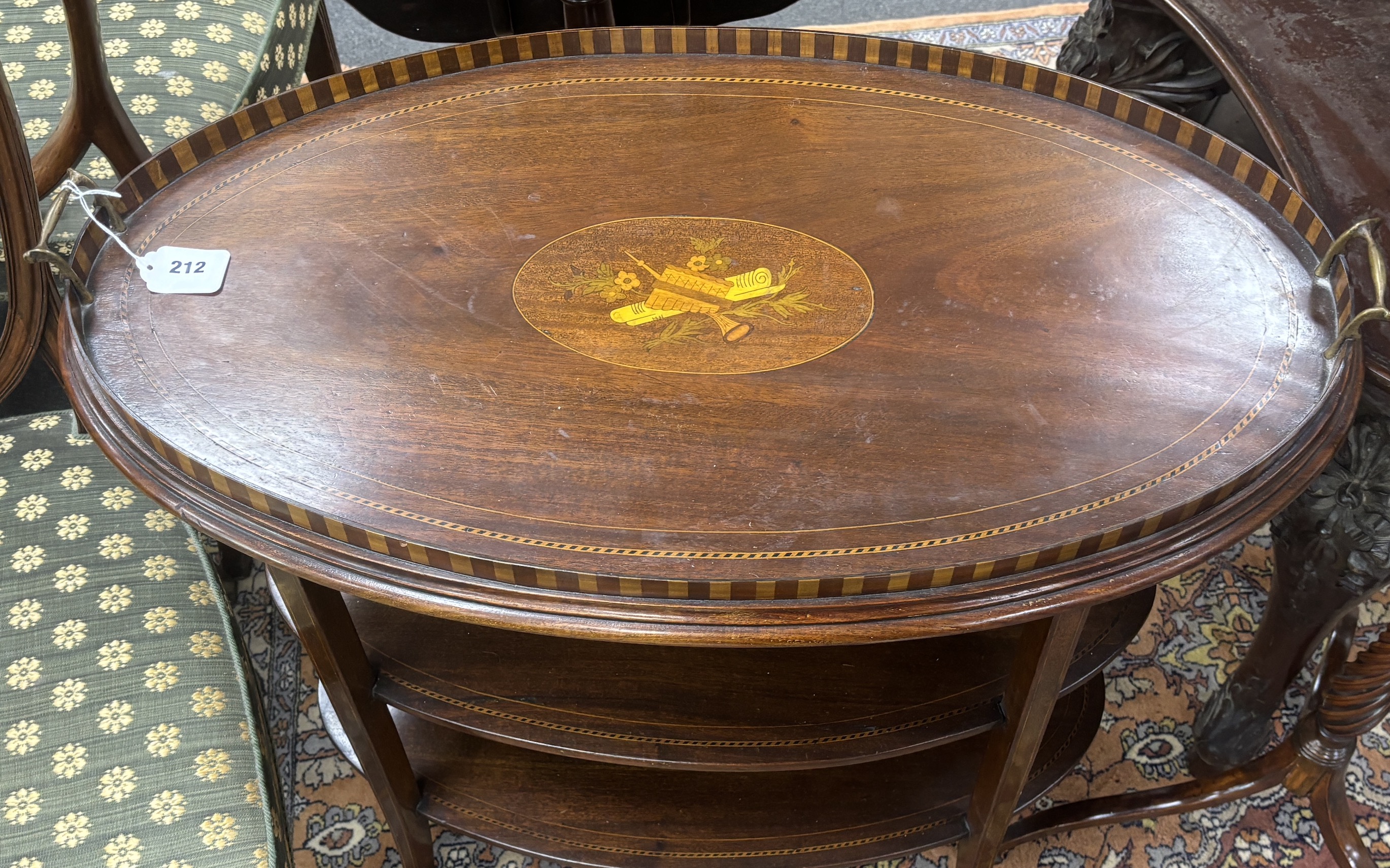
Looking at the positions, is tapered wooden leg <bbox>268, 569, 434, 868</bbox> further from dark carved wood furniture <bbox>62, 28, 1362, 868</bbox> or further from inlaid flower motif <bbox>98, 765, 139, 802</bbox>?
inlaid flower motif <bbox>98, 765, 139, 802</bbox>

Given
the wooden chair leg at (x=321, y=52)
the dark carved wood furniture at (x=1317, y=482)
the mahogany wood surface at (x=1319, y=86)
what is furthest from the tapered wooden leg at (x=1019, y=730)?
the wooden chair leg at (x=321, y=52)

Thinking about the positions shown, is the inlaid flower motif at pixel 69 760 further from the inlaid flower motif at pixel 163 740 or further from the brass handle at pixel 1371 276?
the brass handle at pixel 1371 276

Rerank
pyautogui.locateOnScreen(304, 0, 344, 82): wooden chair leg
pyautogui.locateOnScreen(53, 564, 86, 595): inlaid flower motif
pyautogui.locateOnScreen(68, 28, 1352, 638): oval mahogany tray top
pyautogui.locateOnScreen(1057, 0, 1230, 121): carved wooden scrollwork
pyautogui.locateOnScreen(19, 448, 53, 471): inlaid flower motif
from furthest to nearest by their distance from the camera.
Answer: pyautogui.locateOnScreen(304, 0, 344, 82): wooden chair leg, pyautogui.locateOnScreen(1057, 0, 1230, 121): carved wooden scrollwork, pyautogui.locateOnScreen(19, 448, 53, 471): inlaid flower motif, pyautogui.locateOnScreen(53, 564, 86, 595): inlaid flower motif, pyautogui.locateOnScreen(68, 28, 1352, 638): oval mahogany tray top

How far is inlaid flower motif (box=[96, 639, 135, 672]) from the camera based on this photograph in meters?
0.83

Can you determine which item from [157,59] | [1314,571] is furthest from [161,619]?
[1314,571]

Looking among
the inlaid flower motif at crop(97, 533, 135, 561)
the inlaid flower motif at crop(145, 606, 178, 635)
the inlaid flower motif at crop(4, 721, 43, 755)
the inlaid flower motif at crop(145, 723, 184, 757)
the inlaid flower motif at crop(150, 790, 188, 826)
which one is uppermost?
the inlaid flower motif at crop(97, 533, 135, 561)

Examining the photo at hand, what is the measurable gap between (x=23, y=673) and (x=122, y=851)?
0.62 ft

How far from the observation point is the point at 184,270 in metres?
0.86

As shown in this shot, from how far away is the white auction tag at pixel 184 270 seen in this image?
2.79 ft

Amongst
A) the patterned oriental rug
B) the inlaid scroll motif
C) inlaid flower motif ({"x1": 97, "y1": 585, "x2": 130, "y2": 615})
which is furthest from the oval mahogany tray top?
the patterned oriental rug

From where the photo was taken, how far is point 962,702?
882 mm

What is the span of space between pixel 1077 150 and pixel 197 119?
3.51 feet

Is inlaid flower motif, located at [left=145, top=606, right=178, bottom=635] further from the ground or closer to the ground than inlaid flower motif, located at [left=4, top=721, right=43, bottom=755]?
closer to the ground

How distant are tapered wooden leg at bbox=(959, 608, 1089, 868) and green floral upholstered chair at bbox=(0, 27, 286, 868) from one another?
566 mm
